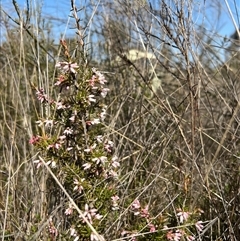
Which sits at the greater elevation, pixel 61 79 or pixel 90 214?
pixel 61 79

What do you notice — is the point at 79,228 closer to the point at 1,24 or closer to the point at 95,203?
the point at 95,203

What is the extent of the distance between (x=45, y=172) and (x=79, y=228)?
17.4 inches

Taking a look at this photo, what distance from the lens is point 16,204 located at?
1.72 m

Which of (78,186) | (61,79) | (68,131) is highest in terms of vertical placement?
(61,79)

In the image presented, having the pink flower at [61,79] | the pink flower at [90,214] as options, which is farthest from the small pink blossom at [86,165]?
the pink flower at [61,79]

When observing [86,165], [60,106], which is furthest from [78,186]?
[60,106]

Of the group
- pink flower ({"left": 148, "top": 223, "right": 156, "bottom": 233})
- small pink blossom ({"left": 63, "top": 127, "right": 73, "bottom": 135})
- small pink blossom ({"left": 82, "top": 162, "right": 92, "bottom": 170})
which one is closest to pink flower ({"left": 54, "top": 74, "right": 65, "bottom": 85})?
small pink blossom ({"left": 63, "top": 127, "right": 73, "bottom": 135})

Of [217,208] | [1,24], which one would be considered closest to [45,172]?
[217,208]

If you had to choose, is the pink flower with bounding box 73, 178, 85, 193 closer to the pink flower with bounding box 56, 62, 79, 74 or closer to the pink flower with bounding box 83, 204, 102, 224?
the pink flower with bounding box 83, 204, 102, 224

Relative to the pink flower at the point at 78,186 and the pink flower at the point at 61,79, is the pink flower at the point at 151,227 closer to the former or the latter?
the pink flower at the point at 78,186

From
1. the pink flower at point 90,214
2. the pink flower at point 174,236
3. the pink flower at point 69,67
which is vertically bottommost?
the pink flower at point 174,236

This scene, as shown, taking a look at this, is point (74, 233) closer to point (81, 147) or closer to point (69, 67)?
point (81, 147)

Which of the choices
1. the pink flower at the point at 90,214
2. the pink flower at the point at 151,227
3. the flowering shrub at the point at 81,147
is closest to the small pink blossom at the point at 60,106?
the flowering shrub at the point at 81,147

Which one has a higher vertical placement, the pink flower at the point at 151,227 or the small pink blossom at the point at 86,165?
the small pink blossom at the point at 86,165
